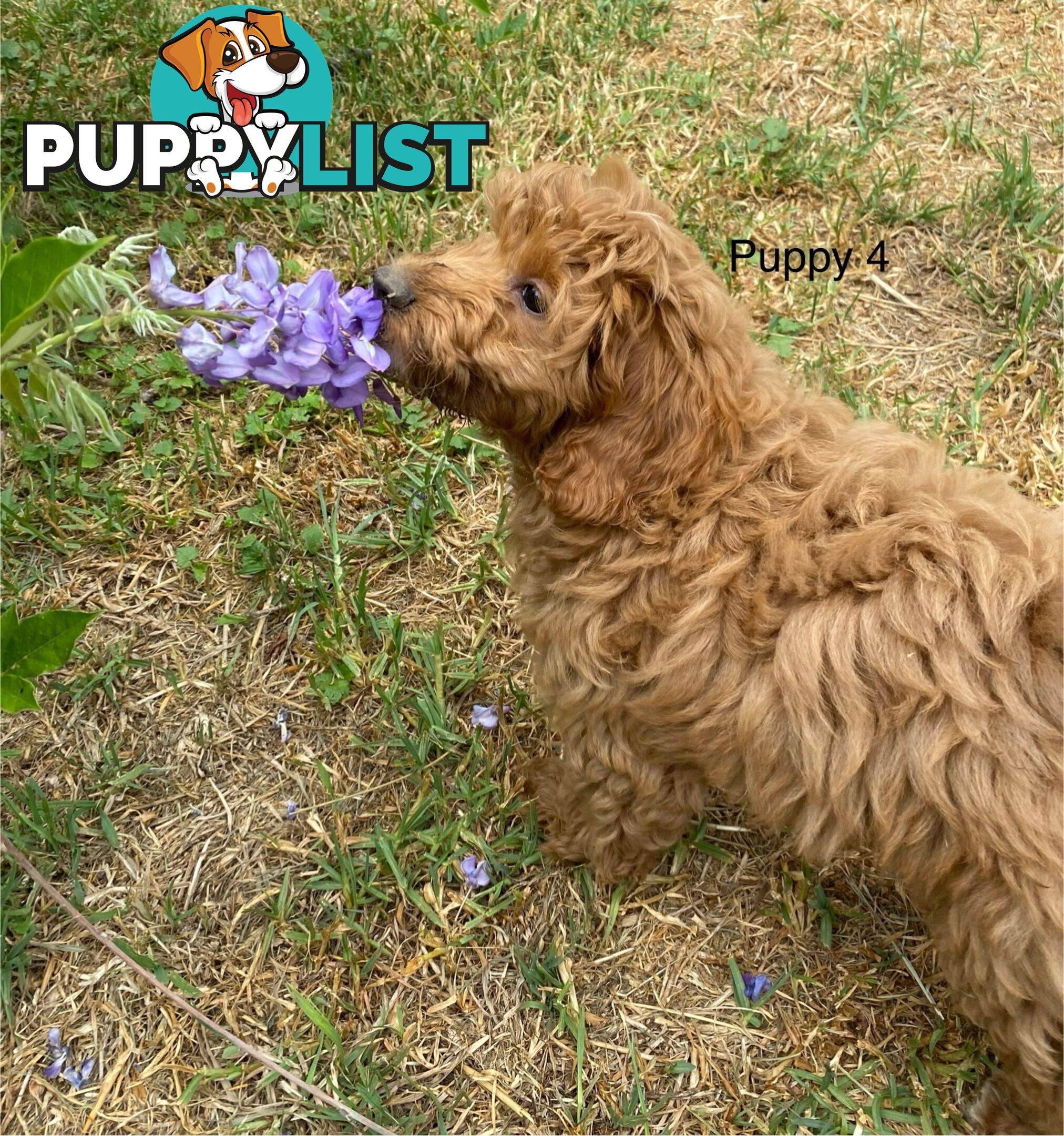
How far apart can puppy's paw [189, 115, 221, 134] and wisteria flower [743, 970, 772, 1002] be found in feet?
11.3

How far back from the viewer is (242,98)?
3.44m

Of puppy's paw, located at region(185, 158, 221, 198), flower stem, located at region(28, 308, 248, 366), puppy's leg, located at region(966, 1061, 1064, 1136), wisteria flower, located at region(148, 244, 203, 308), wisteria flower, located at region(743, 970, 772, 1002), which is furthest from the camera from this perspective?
puppy's paw, located at region(185, 158, 221, 198)

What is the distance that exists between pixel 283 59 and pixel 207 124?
16.1 inches

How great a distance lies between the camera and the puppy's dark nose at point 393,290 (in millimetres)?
1894

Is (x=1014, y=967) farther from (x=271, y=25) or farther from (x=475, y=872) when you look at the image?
(x=271, y=25)

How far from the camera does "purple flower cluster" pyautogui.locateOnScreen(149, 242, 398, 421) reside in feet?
4.77

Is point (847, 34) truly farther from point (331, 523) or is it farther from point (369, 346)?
point (369, 346)

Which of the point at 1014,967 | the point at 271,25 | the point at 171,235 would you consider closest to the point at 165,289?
the point at 1014,967

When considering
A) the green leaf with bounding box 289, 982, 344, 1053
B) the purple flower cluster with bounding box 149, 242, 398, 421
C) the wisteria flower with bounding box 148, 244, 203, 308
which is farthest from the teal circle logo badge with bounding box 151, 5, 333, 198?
the green leaf with bounding box 289, 982, 344, 1053

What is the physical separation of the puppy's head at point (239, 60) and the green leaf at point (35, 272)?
2.66 m

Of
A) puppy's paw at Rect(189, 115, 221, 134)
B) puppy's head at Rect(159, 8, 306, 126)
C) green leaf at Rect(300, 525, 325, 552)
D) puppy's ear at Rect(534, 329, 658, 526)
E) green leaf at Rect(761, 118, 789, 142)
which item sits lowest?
green leaf at Rect(300, 525, 325, 552)

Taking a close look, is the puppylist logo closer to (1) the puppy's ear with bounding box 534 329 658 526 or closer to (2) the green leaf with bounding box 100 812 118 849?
(1) the puppy's ear with bounding box 534 329 658 526

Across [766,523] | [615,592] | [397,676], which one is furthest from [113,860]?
[766,523]

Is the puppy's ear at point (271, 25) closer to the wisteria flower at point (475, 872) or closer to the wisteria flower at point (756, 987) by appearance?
the wisteria flower at point (475, 872)
